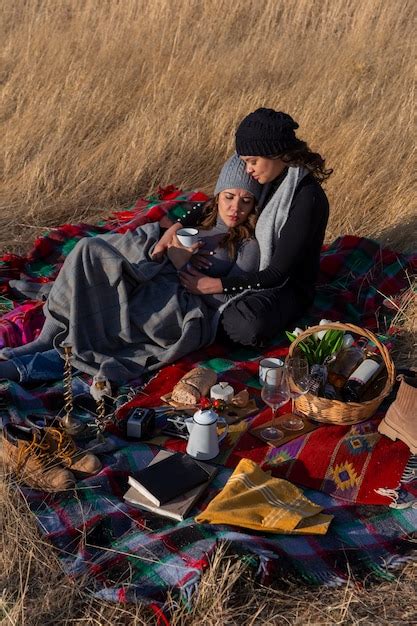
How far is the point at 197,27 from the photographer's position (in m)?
9.05

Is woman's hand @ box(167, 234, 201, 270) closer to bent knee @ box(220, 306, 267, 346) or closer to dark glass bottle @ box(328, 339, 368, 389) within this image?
bent knee @ box(220, 306, 267, 346)

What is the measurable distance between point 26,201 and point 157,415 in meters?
3.32

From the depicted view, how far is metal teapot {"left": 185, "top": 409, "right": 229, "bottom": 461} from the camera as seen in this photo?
337 centimetres

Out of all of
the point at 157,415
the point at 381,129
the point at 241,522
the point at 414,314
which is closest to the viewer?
the point at 241,522

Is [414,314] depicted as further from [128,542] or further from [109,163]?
[109,163]

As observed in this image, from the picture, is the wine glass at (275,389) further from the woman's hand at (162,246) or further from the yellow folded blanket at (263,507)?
the woman's hand at (162,246)

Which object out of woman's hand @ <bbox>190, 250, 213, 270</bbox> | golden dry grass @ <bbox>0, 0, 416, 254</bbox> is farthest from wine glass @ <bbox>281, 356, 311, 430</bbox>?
golden dry grass @ <bbox>0, 0, 416, 254</bbox>

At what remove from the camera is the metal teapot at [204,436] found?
337 centimetres

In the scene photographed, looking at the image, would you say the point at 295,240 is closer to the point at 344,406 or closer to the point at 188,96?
the point at 344,406

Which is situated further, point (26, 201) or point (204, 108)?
point (204, 108)

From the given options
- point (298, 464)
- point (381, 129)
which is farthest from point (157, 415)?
point (381, 129)

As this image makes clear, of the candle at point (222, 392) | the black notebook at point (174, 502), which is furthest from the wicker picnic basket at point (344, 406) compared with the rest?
the black notebook at point (174, 502)

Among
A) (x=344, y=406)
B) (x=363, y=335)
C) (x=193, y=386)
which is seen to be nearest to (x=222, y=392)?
(x=193, y=386)

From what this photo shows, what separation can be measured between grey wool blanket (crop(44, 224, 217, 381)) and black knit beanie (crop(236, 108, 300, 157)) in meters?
0.93
